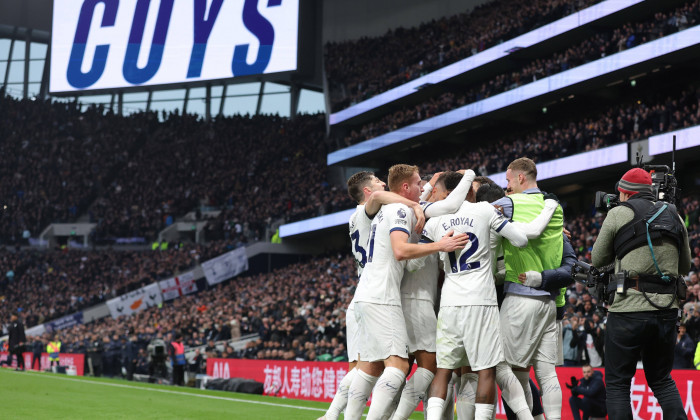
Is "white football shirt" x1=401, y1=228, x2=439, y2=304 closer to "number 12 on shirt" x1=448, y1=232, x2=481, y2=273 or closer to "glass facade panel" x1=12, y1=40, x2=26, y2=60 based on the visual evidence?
"number 12 on shirt" x1=448, y1=232, x2=481, y2=273

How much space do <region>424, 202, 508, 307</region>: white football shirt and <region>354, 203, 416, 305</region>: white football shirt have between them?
378 mm

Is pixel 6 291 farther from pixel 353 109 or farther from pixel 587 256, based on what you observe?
pixel 587 256

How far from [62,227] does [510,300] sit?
4926 cm

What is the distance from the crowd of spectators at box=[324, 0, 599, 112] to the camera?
3762cm

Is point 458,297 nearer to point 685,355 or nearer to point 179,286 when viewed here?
point 685,355

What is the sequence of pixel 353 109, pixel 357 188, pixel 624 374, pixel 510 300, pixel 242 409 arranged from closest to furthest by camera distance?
pixel 624 374 < pixel 510 300 < pixel 357 188 < pixel 242 409 < pixel 353 109

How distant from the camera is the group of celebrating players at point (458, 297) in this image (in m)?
6.88

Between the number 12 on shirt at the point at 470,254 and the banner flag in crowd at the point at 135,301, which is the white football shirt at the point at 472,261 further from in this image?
the banner flag in crowd at the point at 135,301

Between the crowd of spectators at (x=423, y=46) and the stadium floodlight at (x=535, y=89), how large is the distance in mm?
2878

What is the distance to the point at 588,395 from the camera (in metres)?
12.2

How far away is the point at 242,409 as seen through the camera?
582 inches

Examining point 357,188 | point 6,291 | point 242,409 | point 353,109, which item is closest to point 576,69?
point 353,109

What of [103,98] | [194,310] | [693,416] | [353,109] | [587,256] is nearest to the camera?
[693,416]

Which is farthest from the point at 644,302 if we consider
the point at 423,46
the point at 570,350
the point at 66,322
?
the point at 423,46
